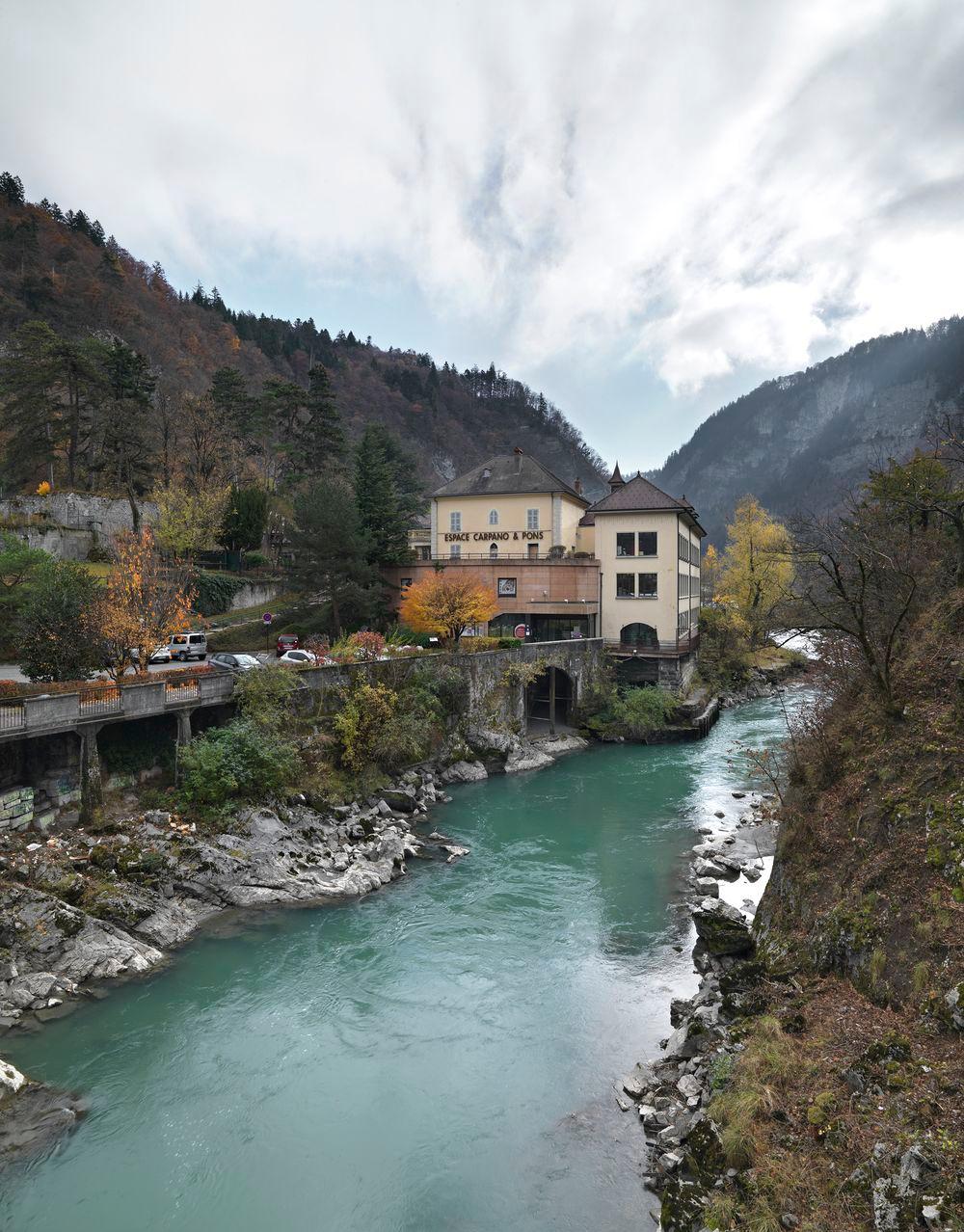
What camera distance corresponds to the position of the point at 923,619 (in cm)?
1473

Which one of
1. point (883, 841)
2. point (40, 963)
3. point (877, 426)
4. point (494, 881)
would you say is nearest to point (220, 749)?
point (40, 963)

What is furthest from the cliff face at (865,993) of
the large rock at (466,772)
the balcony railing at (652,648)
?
the balcony railing at (652,648)

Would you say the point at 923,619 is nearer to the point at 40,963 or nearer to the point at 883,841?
the point at 883,841

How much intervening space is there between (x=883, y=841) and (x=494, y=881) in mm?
11100

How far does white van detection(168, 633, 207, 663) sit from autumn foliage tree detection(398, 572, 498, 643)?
1066cm

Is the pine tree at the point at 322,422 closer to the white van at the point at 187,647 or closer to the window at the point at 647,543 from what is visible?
the white van at the point at 187,647

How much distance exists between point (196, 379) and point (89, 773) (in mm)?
62291

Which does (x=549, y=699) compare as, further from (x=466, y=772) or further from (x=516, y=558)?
(x=466, y=772)

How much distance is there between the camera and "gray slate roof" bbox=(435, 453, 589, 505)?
4466cm

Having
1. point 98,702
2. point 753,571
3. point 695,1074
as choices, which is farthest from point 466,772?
point 753,571

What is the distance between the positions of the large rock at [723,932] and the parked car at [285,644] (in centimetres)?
2579

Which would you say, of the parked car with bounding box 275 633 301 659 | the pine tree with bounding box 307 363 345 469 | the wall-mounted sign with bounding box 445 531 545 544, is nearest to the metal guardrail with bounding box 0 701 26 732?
the parked car with bounding box 275 633 301 659

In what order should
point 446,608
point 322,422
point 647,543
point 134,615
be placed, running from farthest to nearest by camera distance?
point 322,422, point 647,543, point 446,608, point 134,615

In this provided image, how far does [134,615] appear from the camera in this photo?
22328 millimetres
